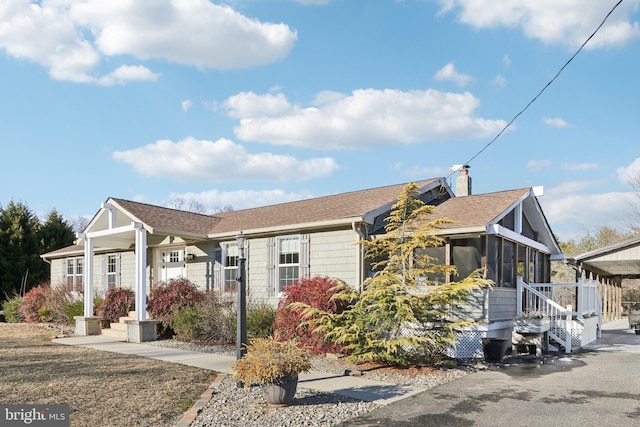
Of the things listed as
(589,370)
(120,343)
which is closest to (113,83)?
(120,343)

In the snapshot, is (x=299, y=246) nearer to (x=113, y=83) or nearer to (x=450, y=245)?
(x=450, y=245)

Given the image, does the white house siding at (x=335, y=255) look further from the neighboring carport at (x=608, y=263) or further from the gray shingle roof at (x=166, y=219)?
the neighboring carport at (x=608, y=263)

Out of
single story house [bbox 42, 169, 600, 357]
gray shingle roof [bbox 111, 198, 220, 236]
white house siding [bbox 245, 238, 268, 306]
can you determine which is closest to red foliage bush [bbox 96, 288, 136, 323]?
single story house [bbox 42, 169, 600, 357]

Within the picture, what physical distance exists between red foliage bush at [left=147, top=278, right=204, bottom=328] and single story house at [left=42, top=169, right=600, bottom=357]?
54 centimetres

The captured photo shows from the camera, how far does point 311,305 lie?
1173 cm

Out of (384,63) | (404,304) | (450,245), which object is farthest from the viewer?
(384,63)

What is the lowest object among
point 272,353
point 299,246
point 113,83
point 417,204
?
point 272,353

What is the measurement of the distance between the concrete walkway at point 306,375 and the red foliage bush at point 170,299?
122 centimetres

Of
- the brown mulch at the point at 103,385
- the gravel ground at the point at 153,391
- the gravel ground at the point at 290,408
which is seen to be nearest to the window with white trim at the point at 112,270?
the brown mulch at the point at 103,385

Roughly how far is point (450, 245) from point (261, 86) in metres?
7.79

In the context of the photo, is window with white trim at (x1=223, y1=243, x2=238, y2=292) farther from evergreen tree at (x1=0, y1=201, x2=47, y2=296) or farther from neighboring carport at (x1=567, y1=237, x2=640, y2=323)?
evergreen tree at (x1=0, y1=201, x2=47, y2=296)

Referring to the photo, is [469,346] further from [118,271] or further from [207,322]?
[118,271]

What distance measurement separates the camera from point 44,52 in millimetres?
11617

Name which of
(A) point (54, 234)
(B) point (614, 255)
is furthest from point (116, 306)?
(A) point (54, 234)
